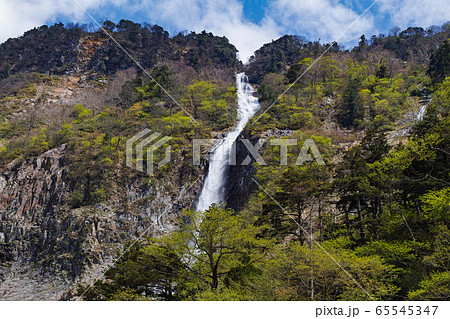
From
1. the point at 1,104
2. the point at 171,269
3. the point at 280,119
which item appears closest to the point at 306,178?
the point at 171,269

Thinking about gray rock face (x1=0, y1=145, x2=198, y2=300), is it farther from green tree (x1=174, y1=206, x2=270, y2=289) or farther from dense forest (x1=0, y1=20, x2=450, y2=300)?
green tree (x1=174, y1=206, x2=270, y2=289)

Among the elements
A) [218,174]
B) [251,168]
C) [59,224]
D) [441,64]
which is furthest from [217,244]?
[441,64]

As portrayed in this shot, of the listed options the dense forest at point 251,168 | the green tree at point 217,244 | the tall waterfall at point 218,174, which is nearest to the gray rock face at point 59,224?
the dense forest at point 251,168

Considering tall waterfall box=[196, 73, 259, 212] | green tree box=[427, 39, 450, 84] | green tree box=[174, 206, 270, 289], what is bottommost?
green tree box=[174, 206, 270, 289]

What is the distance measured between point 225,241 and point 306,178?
575 cm

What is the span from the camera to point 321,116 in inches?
1790
